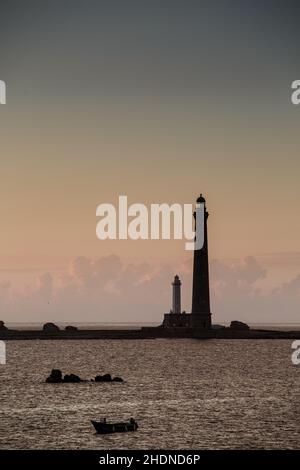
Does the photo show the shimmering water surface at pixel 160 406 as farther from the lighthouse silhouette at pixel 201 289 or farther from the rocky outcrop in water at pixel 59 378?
the lighthouse silhouette at pixel 201 289

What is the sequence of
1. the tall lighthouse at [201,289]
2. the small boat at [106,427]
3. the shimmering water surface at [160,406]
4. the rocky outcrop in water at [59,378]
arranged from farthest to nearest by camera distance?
the tall lighthouse at [201,289] < the rocky outcrop in water at [59,378] < the small boat at [106,427] < the shimmering water surface at [160,406]

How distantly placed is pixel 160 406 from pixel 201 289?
10831cm

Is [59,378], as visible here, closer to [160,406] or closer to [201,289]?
→ [160,406]

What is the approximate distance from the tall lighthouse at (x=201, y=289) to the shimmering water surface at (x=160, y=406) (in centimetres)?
4529

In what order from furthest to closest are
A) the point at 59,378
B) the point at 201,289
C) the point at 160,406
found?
the point at 201,289
the point at 59,378
the point at 160,406

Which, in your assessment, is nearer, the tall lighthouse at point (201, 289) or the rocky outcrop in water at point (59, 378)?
the rocky outcrop in water at point (59, 378)

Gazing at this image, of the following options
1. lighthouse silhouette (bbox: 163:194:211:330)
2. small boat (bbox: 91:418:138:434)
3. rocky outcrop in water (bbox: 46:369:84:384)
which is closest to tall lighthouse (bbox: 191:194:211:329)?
lighthouse silhouette (bbox: 163:194:211:330)

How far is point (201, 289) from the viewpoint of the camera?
185000 mm

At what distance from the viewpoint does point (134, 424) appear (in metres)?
62.0

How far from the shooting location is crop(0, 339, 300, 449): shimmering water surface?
58.7 meters

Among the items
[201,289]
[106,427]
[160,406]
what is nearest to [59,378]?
[160,406]

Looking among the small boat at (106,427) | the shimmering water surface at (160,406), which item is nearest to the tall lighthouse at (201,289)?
the shimmering water surface at (160,406)

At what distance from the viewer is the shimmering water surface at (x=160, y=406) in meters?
58.7

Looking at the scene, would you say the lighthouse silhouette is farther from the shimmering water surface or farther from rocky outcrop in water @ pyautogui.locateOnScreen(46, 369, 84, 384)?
rocky outcrop in water @ pyautogui.locateOnScreen(46, 369, 84, 384)
